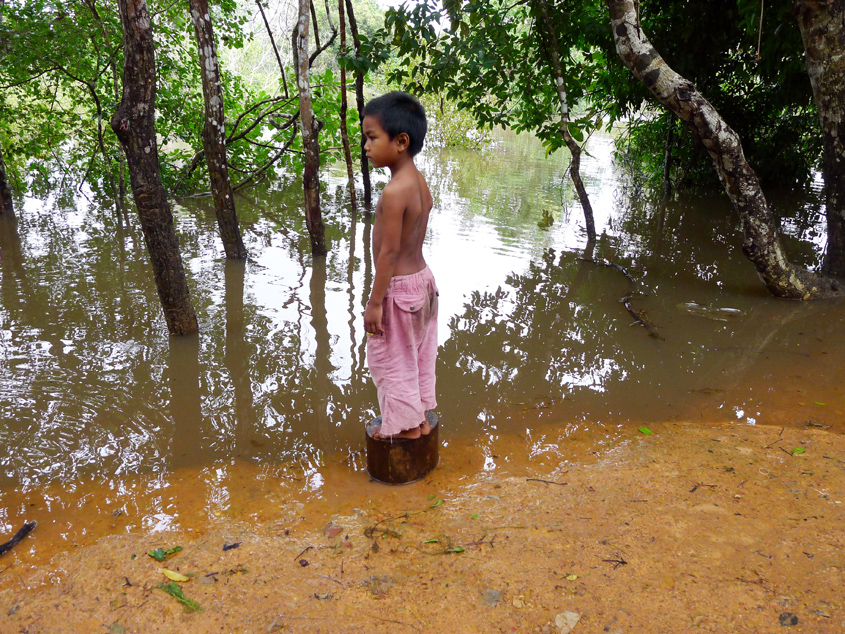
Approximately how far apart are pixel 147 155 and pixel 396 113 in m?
2.57

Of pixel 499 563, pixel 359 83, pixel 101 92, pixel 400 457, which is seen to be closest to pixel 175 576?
pixel 400 457

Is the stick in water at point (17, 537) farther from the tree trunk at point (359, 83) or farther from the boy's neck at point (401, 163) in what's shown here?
the tree trunk at point (359, 83)

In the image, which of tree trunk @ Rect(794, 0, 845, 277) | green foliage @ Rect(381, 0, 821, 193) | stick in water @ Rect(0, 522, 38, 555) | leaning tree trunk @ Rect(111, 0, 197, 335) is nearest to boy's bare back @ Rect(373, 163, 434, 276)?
stick in water @ Rect(0, 522, 38, 555)

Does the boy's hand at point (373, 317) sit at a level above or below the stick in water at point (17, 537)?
above

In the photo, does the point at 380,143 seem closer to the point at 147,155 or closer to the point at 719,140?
the point at 147,155

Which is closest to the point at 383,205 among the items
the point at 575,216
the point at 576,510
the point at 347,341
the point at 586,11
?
the point at 576,510

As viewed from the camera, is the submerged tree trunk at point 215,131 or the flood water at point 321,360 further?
the submerged tree trunk at point 215,131

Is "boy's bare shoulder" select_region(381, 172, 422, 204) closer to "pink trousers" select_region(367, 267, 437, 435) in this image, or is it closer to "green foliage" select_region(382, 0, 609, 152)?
"pink trousers" select_region(367, 267, 437, 435)

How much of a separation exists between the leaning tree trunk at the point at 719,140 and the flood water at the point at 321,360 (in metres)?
0.33

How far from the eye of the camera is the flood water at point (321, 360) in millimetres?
3199

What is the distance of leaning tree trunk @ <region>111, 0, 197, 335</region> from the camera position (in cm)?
388

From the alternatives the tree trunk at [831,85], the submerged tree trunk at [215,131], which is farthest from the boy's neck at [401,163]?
the tree trunk at [831,85]

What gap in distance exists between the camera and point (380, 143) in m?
2.54

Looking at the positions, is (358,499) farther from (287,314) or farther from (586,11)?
(586,11)
